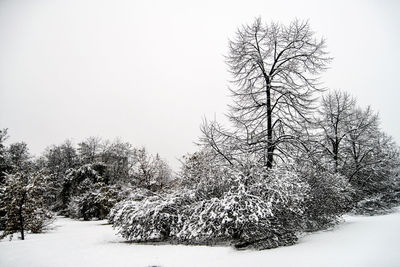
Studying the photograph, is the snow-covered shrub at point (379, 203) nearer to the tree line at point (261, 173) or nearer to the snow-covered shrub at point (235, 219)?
the tree line at point (261, 173)

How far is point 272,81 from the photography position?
10.8 m

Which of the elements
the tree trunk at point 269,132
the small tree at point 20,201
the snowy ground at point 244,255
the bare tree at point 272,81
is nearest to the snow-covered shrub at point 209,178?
the bare tree at point 272,81

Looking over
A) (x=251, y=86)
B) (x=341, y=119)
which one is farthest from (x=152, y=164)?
(x=341, y=119)

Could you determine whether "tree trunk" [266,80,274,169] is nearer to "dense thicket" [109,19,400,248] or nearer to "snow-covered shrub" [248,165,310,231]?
"dense thicket" [109,19,400,248]

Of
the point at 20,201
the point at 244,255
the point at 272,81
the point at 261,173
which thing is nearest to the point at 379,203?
the point at 272,81

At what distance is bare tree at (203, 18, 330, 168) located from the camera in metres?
10.5

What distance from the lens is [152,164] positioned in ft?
53.1

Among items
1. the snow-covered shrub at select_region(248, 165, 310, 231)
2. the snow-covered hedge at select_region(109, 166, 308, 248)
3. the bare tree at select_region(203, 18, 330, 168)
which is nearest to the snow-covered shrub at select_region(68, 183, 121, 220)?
the snow-covered hedge at select_region(109, 166, 308, 248)

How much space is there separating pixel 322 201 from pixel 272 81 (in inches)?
213

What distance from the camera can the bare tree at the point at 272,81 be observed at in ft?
34.3

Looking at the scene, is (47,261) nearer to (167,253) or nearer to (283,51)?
(167,253)

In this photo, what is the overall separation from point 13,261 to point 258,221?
6.56 metres

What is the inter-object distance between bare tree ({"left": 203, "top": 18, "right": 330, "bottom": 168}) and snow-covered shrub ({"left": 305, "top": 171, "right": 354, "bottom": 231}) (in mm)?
1878

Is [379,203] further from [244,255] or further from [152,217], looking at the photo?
[152,217]
